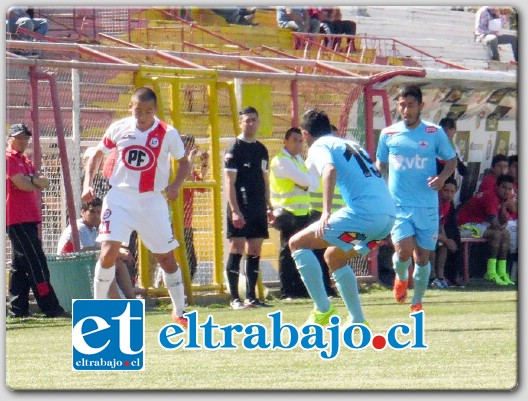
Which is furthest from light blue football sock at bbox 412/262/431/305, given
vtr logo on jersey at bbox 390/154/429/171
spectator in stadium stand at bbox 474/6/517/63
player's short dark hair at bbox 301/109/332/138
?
spectator in stadium stand at bbox 474/6/517/63

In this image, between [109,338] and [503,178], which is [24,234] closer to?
[109,338]

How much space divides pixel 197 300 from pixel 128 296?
140 cm

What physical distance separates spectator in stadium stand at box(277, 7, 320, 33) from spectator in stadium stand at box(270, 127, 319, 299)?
34.8 inches

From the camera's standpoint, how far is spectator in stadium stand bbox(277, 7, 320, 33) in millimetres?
11094

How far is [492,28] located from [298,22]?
2.65 m

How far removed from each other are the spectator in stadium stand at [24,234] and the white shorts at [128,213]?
2.55ft

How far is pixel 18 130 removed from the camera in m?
9.55

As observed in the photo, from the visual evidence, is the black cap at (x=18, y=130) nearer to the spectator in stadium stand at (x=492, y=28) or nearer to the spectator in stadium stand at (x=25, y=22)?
the spectator in stadium stand at (x=25, y=22)

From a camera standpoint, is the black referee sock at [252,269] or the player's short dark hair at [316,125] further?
the black referee sock at [252,269]

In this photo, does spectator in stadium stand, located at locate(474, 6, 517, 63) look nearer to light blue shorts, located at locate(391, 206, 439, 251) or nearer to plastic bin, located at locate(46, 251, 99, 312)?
light blue shorts, located at locate(391, 206, 439, 251)

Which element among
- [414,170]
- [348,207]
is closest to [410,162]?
[414,170]

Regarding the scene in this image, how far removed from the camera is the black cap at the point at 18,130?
9.51m

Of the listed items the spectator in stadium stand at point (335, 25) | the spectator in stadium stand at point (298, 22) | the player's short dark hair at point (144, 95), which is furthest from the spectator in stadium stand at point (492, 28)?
the player's short dark hair at point (144, 95)

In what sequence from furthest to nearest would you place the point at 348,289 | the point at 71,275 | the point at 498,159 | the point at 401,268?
1. the point at 498,159
2. the point at 401,268
3. the point at 71,275
4. the point at 348,289
